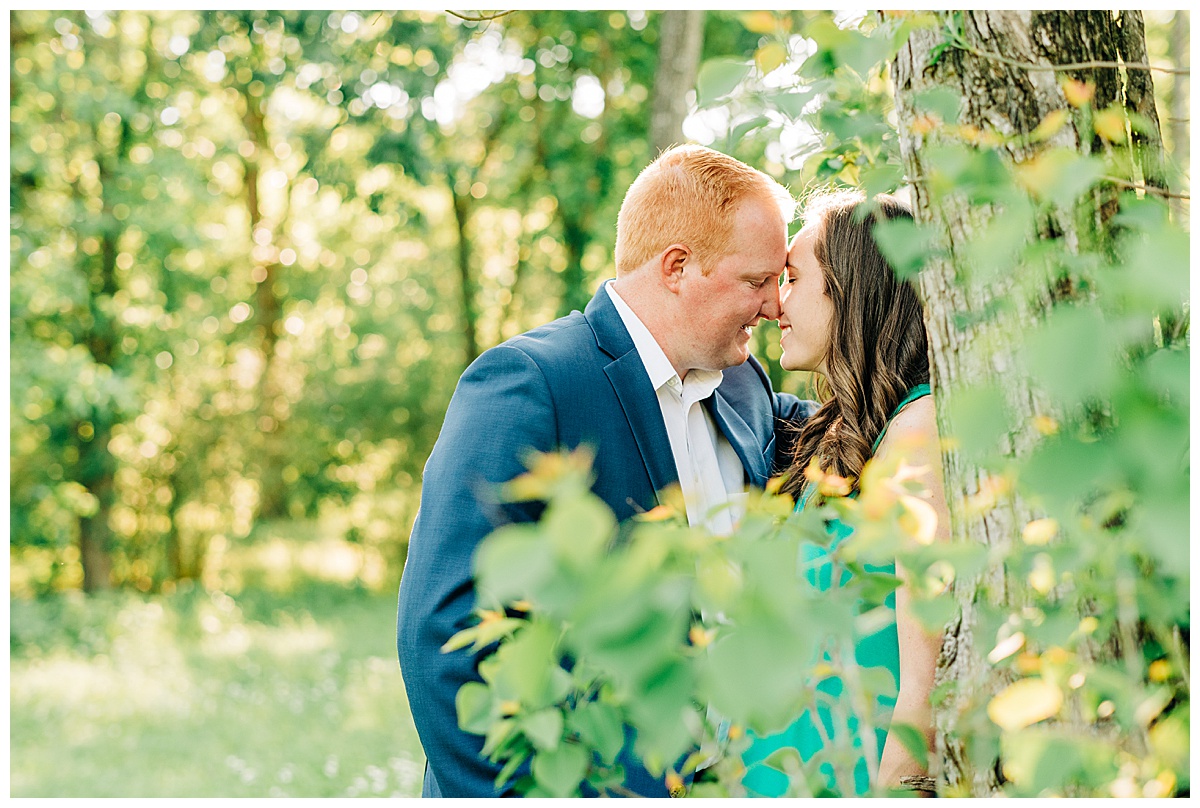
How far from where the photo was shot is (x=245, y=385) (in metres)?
15.5

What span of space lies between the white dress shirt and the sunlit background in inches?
133

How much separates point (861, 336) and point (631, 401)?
58 cm

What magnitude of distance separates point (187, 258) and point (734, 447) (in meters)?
13.9

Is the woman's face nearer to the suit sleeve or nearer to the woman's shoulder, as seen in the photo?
the woman's shoulder

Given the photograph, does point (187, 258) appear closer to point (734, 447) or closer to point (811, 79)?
point (734, 447)

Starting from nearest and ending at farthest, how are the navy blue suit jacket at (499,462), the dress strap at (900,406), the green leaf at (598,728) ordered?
1. the green leaf at (598,728)
2. the navy blue suit jacket at (499,462)
3. the dress strap at (900,406)

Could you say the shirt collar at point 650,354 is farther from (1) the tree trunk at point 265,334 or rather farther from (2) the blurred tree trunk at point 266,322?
(2) the blurred tree trunk at point 266,322

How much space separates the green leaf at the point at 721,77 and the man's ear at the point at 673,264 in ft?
5.11

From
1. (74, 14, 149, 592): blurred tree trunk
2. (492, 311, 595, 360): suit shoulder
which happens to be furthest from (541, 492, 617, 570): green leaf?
(74, 14, 149, 592): blurred tree trunk

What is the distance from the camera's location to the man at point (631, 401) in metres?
2.00

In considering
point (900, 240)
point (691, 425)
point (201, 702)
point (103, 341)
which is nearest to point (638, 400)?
point (691, 425)

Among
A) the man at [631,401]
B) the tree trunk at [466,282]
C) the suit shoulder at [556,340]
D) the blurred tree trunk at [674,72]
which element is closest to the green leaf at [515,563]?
the man at [631,401]

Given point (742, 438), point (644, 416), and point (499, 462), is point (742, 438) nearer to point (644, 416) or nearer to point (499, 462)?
point (644, 416)

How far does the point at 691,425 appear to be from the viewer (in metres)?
2.68
